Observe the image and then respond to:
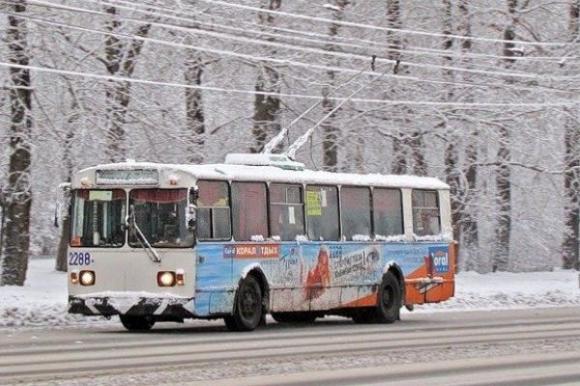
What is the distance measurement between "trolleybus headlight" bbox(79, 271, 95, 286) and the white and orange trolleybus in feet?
0.05

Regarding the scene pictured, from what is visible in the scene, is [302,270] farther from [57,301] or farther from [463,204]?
[463,204]

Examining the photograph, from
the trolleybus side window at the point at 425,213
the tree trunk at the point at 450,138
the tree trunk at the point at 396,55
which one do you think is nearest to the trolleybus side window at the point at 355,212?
the trolleybus side window at the point at 425,213

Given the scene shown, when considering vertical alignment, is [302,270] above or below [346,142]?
below

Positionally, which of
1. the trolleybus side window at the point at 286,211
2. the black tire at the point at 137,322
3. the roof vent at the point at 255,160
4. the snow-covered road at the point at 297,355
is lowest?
the snow-covered road at the point at 297,355

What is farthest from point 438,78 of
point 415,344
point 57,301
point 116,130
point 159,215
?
point 415,344

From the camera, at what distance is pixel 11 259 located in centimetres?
3266

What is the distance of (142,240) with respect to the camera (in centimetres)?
2239

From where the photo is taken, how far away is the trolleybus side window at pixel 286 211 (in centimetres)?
2423

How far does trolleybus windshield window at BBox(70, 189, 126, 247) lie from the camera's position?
894 inches

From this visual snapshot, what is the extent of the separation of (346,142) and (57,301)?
12.8 meters

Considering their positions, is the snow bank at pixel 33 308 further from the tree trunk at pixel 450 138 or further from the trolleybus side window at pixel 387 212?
the tree trunk at pixel 450 138

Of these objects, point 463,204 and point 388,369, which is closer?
point 388,369

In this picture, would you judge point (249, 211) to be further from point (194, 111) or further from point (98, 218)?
point (194, 111)

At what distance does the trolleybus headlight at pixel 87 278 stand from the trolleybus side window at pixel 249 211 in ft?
7.32
